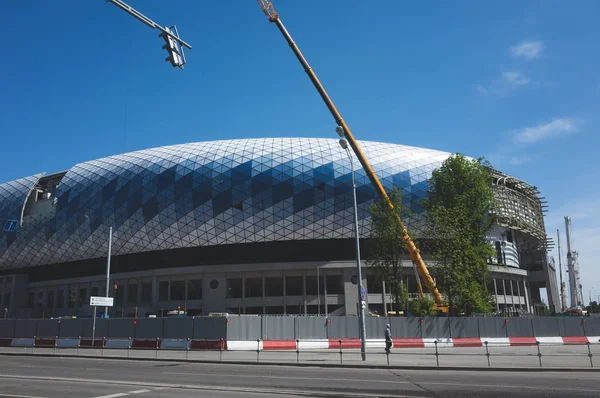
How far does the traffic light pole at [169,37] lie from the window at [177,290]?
5101 centimetres

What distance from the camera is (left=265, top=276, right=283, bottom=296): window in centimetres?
6216

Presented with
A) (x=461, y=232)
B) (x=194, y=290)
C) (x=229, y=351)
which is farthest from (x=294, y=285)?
(x=229, y=351)

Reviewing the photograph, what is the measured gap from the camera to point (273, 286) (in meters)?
62.6

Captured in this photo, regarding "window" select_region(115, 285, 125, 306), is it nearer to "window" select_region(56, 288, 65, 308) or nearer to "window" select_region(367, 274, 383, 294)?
"window" select_region(56, 288, 65, 308)

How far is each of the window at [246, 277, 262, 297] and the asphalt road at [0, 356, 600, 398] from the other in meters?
45.2

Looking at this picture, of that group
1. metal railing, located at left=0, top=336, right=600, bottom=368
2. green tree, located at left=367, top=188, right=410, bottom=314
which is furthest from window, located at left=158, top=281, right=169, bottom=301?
green tree, located at left=367, top=188, right=410, bottom=314

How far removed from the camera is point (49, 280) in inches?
2869

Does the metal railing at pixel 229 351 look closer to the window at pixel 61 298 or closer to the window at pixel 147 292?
the window at pixel 147 292

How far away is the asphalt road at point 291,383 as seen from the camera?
11.0 metres

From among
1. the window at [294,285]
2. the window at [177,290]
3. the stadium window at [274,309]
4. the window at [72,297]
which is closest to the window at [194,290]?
the window at [177,290]

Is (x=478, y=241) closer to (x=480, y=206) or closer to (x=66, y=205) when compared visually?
(x=480, y=206)

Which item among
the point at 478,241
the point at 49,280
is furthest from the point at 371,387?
the point at 49,280

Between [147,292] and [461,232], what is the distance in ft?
147

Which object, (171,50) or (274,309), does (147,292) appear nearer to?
(274,309)
